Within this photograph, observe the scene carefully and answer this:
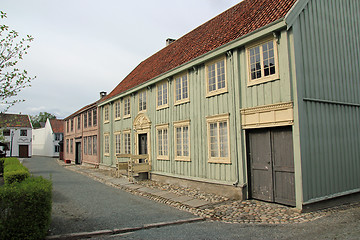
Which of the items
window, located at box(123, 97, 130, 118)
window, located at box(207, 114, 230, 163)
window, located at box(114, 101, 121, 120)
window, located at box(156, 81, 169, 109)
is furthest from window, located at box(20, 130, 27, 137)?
window, located at box(207, 114, 230, 163)

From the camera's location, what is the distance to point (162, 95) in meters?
14.5

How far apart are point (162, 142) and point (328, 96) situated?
8123 mm

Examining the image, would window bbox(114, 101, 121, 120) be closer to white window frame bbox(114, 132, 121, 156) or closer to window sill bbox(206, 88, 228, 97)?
white window frame bbox(114, 132, 121, 156)

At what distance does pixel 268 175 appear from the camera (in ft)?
28.9

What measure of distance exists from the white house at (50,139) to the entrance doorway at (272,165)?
49649 millimetres

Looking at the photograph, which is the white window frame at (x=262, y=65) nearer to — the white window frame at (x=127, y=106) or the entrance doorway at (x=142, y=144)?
the entrance doorway at (x=142, y=144)

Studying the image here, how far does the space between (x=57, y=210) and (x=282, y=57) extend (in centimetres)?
831

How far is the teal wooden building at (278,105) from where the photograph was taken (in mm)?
8055

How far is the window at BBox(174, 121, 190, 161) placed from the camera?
487 inches

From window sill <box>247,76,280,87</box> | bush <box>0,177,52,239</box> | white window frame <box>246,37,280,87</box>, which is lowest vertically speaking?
bush <box>0,177,52,239</box>

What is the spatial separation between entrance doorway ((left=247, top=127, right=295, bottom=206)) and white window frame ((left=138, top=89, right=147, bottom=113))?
27.1ft

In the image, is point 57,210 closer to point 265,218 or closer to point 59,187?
point 59,187

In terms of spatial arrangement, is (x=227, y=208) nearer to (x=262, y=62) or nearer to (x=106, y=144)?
(x=262, y=62)

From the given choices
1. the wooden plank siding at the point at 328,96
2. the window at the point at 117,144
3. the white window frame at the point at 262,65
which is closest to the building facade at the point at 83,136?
the window at the point at 117,144
